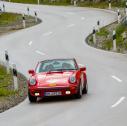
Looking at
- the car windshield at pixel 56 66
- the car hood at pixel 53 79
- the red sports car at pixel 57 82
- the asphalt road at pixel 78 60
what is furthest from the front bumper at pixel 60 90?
the car windshield at pixel 56 66

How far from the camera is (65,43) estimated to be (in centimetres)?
3494

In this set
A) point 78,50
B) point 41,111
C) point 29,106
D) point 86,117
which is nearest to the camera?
point 86,117

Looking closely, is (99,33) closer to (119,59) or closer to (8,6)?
(119,59)

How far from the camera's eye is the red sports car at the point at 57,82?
55.2ft

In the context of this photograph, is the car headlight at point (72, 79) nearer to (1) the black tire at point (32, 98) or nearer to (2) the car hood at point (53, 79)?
(2) the car hood at point (53, 79)

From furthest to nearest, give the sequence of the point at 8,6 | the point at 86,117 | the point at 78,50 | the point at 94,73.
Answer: the point at 8,6 → the point at 78,50 → the point at 94,73 → the point at 86,117

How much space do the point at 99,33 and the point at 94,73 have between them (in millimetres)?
14407

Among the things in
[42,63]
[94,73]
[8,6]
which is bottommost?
[8,6]

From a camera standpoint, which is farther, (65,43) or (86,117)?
(65,43)

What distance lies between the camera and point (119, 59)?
1062 inches

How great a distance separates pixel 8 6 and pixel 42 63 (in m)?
48.6

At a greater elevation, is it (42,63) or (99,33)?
(42,63)

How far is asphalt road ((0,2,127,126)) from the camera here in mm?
13844

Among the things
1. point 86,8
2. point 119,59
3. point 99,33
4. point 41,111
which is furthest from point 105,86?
point 86,8
